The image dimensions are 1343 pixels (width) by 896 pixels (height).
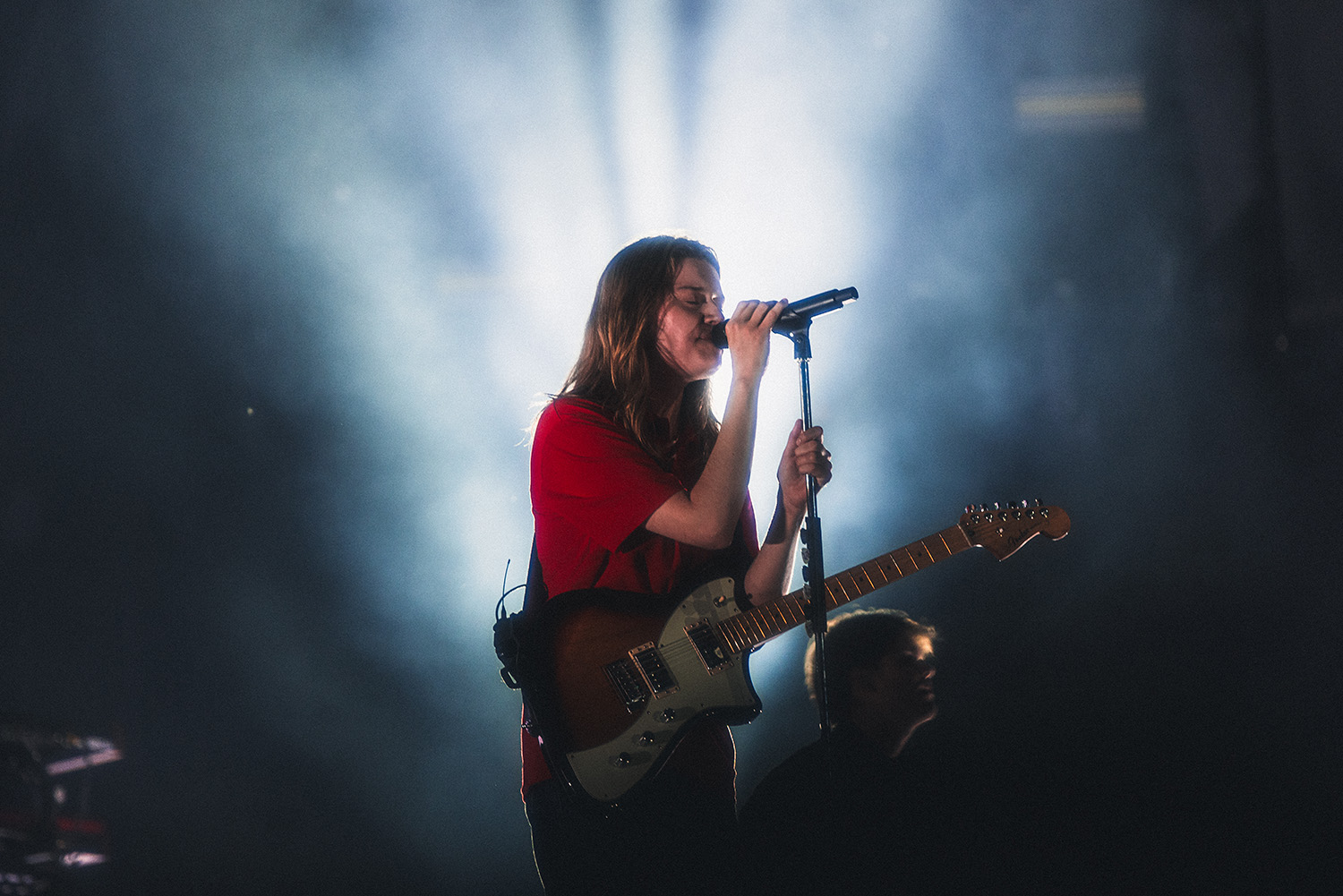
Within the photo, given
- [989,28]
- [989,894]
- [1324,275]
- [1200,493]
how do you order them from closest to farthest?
[989,894] < [1324,275] < [1200,493] < [989,28]

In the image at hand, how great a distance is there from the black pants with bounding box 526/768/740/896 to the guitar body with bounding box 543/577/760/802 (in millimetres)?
60

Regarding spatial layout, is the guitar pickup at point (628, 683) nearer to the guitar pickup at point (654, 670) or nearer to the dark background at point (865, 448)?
the guitar pickup at point (654, 670)

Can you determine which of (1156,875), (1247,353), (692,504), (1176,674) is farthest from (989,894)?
(1247,353)

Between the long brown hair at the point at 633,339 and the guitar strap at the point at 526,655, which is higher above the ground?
the long brown hair at the point at 633,339

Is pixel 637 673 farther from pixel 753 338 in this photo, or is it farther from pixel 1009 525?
pixel 1009 525

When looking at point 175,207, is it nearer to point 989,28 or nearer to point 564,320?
point 564,320

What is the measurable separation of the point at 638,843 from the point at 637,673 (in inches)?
12.2

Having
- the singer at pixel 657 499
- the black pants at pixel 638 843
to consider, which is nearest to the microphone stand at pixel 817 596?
the singer at pixel 657 499

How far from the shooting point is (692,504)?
1.70 metres

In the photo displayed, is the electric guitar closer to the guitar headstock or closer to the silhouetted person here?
the silhouetted person

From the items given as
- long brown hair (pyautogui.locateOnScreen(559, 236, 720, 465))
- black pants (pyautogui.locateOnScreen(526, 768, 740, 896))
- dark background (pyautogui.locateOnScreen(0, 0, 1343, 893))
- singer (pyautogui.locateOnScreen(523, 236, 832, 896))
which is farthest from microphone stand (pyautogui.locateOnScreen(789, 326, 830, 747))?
dark background (pyautogui.locateOnScreen(0, 0, 1343, 893))

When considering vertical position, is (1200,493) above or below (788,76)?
below

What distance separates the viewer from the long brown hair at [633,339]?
6.34ft

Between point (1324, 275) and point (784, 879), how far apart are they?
3166 millimetres
